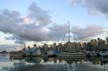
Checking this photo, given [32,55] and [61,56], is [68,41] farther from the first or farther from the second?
[32,55]

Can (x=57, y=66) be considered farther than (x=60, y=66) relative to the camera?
No

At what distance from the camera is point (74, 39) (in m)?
169

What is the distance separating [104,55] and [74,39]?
21.0m

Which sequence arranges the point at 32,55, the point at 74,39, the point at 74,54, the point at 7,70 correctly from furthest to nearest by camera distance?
1. the point at 32,55
2. the point at 74,39
3. the point at 74,54
4. the point at 7,70

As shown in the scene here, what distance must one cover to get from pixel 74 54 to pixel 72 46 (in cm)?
852

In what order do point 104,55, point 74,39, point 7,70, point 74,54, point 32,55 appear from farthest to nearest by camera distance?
point 32,55, point 74,39, point 104,55, point 74,54, point 7,70

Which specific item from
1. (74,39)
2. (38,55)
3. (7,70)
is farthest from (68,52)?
(7,70)

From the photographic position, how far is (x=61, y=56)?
14975 centimetres

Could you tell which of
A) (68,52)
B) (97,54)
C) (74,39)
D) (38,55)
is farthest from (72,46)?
(38,55)

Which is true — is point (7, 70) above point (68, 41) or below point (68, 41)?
below

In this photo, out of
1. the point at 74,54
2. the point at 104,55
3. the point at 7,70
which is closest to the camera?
the point at 7,70

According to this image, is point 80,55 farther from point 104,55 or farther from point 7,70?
point 7,70

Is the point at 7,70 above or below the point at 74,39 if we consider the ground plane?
below

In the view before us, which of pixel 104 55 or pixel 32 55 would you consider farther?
pixel 32 55
